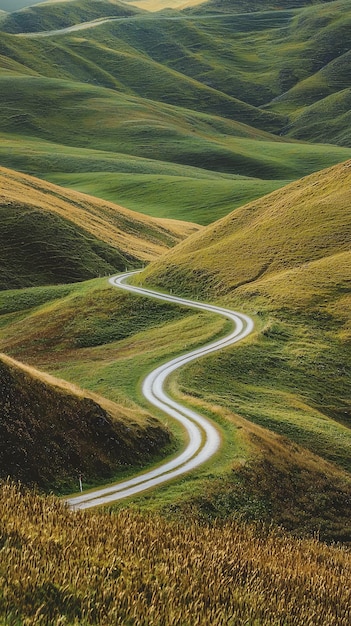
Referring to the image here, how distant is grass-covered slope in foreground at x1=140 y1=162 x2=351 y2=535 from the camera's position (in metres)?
40.9

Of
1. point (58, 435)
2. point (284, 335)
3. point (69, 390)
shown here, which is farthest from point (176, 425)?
point (284, 335)

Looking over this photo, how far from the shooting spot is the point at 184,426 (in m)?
48.0

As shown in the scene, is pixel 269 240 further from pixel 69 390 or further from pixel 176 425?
pixel 69 390

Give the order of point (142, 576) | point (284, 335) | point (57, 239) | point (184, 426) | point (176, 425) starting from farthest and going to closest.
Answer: point (57, 239), point (284, 335), point (176, 425), point (184, 426), point (142, 576)

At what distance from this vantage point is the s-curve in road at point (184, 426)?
102ft

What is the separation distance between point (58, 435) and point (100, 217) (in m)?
139

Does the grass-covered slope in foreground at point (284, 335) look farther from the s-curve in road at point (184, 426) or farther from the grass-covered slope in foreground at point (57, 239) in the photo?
the grass-covered slope in foreground at point (57, 239)

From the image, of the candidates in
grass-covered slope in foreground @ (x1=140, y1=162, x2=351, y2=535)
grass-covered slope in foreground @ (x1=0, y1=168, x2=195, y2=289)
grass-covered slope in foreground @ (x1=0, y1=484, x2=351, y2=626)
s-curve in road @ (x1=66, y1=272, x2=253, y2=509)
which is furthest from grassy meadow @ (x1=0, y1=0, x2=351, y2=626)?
s-curve in road @ (x1=66, y1=272, x2=253, y2=509)

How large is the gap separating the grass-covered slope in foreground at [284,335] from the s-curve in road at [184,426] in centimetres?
202

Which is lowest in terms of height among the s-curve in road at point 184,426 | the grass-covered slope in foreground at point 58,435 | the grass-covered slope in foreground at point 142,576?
the s-curve in road at point 184,426

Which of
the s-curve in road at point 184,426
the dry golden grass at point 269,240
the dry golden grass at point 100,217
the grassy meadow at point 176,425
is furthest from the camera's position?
the dry golden grass at point 100,217

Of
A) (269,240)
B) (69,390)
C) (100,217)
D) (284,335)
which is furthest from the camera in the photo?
(100,217)

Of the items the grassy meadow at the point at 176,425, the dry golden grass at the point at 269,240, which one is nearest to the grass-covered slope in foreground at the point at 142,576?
the grassy meadow at the point at 176,425

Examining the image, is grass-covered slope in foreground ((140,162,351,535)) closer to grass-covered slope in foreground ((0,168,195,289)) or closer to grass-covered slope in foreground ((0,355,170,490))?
grass-covered slope in foreground ((0,355,170,490))
